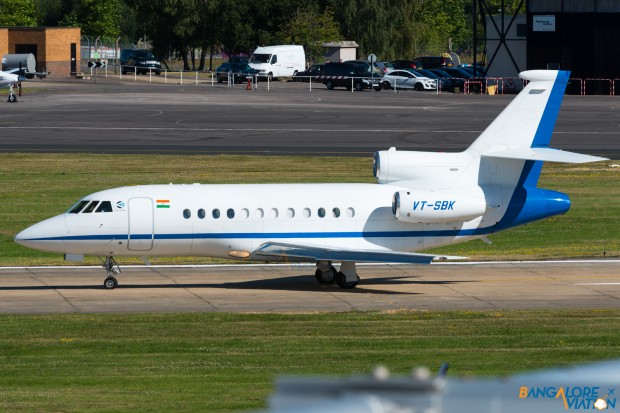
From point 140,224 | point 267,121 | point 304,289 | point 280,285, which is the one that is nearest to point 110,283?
point 140,224

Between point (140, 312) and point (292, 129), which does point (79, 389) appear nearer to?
point (140, 312)

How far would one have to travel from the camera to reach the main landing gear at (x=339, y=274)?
28.8 meters

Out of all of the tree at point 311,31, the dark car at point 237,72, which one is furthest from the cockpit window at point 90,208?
the tree at point 311,31

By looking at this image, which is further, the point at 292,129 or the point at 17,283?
the point at 292,129

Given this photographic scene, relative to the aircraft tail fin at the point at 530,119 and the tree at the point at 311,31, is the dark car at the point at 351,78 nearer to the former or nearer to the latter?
the tree at the point at 311,31

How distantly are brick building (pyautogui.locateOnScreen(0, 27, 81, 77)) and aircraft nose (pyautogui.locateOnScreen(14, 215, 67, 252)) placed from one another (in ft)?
319

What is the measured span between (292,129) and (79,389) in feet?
167

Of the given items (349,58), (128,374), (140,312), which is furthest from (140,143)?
(349,58)

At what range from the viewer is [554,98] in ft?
91.7

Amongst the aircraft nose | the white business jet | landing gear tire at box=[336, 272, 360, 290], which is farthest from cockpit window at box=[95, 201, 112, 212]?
landing gear tire at box=[336, 272, 360, 290]

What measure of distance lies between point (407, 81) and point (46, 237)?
77.3 metres

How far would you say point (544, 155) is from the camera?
2652 cm

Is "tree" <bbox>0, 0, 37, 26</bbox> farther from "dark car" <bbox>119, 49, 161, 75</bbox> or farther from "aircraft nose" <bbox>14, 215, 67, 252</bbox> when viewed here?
"aircraft nose" <bbox>14, 215, 67, 252</bbox>

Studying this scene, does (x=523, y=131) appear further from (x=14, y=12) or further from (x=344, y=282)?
(x=14, y=12)
